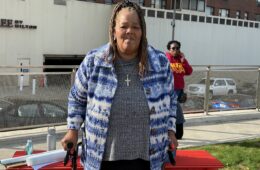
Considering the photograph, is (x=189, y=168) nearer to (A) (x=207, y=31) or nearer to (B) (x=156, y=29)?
(B) (x=156, y=29)

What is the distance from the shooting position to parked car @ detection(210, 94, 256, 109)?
31.0 ft

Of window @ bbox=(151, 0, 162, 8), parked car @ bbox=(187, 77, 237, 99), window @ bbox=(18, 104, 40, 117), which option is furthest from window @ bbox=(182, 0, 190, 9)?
window @ bbox=(18, 104, 40, 117)

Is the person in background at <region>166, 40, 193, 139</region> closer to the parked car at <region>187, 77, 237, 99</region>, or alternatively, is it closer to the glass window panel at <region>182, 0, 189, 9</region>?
the parked car at <region>187, 77, 237, 99</region>

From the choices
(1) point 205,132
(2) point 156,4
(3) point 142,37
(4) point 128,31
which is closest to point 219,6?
(2) point 156,4

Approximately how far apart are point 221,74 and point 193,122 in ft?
4.52

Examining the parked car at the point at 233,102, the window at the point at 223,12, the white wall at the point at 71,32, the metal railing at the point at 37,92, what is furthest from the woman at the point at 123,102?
the window at the point at 223,12

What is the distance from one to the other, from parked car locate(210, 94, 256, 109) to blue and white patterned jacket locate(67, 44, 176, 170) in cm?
671

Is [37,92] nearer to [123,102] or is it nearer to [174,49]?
[174,49]

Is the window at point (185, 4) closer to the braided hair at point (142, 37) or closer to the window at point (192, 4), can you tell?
the window at point (192, 4)

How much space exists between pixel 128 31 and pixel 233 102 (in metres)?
7.68

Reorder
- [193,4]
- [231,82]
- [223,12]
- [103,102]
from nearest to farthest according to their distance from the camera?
[103,102], [231,82], [193,4], [223,12]

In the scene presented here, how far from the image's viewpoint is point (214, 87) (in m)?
9.16

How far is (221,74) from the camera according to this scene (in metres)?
9.02

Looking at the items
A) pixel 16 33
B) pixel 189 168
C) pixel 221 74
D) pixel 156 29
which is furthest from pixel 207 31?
pixel 189 168
